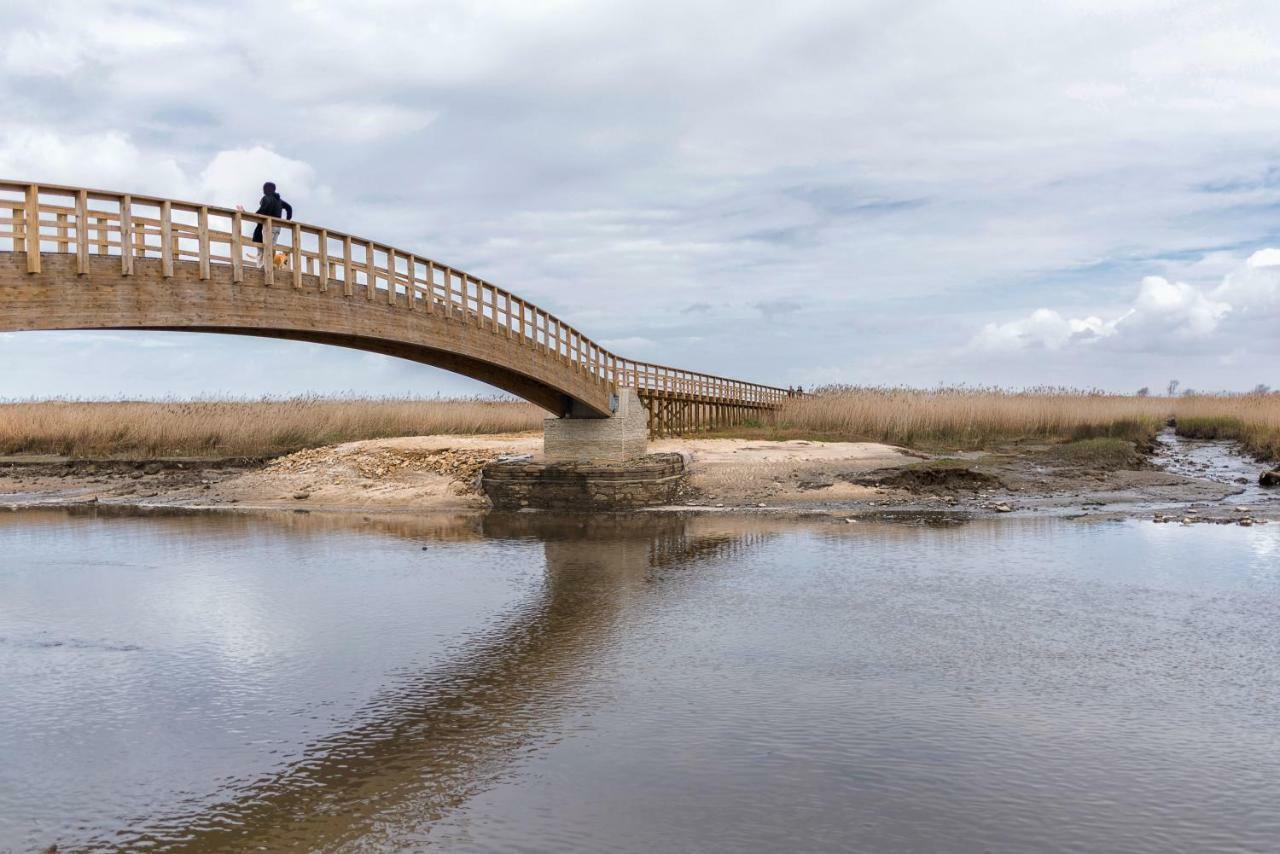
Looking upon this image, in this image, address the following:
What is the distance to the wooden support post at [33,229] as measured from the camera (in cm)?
1221

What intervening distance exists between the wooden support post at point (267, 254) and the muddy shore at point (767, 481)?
9.54m

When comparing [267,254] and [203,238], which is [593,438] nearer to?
[267,254]

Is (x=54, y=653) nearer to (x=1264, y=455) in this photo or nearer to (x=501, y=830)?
(x=501, y=830)

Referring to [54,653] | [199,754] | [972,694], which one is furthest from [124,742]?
→ [972,694]

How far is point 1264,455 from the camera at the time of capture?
103 ft

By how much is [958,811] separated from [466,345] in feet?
52.9

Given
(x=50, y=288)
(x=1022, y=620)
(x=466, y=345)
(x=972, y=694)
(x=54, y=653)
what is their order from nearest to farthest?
1. (x=972, y=694)
2. (x=54, y=653)
3. (x=1022, y=620)
4. (x=50, y=288)
5. (x=466, y=345)

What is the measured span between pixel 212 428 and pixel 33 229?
2436 centimetres

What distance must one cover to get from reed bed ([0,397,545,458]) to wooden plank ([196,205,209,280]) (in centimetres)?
1969

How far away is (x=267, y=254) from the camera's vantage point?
52.0ft

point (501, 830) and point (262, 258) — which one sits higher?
point (262, 258)

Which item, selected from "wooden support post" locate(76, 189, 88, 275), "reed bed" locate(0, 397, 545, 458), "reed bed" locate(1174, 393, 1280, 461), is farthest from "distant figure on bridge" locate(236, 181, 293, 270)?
"reed bed" locate(1174, 393, 1280, 461)

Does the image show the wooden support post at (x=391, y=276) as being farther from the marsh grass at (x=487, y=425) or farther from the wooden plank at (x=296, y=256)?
the marsh grass at (x=487, y=425)

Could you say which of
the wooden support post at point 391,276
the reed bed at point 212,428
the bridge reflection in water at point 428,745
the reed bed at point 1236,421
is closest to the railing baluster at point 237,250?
the wooden support post at point 391,276
